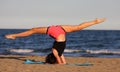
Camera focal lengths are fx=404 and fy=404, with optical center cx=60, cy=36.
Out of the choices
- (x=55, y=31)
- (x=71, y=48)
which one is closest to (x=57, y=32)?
(x=55, y=31)

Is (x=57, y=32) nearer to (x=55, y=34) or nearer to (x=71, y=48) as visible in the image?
(x=55, y=34)

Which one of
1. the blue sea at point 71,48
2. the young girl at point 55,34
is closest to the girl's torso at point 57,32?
the young girl at point 55,34

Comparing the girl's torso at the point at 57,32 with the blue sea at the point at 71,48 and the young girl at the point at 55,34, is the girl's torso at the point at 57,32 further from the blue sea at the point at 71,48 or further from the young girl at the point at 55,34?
the blue sea at the point at 71,48

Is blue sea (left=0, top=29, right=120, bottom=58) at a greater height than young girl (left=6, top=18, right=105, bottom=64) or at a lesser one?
lesser

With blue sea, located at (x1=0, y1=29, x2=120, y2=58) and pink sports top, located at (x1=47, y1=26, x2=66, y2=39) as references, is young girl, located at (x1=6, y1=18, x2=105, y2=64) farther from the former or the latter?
blue sea, located at (x1=0, y1=29, x2=120, y2=58)

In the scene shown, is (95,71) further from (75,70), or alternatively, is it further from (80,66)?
(80,66)

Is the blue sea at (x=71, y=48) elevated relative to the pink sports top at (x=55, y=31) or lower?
lower

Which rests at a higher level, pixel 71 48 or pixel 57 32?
pixel 57 32

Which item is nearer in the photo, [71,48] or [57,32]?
[57,32]

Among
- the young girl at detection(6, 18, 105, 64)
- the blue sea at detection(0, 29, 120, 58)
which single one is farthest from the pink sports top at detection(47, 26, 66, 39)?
the blue sea at detection(0, 29, 120, 58)

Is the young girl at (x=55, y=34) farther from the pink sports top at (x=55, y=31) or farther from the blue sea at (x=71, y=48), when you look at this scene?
the blue sea at (x=71, y=48)

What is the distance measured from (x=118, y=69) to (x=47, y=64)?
248 cm

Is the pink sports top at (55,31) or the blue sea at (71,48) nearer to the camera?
the pink sports top at (55,31)

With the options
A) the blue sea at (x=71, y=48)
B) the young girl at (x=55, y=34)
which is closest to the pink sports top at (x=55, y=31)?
the young girl at (x=55, y=34)
